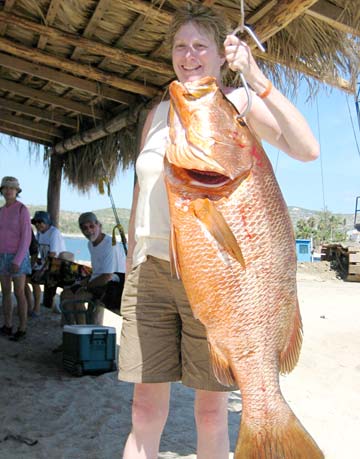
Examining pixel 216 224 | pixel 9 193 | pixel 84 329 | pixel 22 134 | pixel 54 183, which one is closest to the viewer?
pixel 216 224

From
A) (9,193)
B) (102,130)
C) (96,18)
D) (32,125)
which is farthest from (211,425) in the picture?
(32,125)

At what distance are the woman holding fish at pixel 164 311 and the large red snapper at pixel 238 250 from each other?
36 cm

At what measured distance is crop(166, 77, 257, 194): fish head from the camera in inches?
61.9

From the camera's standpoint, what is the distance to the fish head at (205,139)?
157cm

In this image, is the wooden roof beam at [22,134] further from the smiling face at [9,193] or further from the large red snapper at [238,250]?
the large red snapper at [238,250]

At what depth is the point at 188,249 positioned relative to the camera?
1.63 meters

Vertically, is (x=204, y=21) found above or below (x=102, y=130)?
below

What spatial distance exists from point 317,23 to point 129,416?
3.51 metres

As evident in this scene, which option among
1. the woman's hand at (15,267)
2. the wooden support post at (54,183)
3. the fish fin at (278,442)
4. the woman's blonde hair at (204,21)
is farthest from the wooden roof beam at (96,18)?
the wooden support post at (54,183)

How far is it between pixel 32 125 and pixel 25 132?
2.45 ft

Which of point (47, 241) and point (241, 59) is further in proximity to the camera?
point (47, 241)

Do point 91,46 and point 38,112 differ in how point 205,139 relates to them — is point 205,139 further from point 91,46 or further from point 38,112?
point 38,112

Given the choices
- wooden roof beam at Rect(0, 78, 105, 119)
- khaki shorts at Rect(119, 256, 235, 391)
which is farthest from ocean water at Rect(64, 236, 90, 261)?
khaki shorts at Rect(119, 256, 235, 391)

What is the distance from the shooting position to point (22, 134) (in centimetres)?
1003
